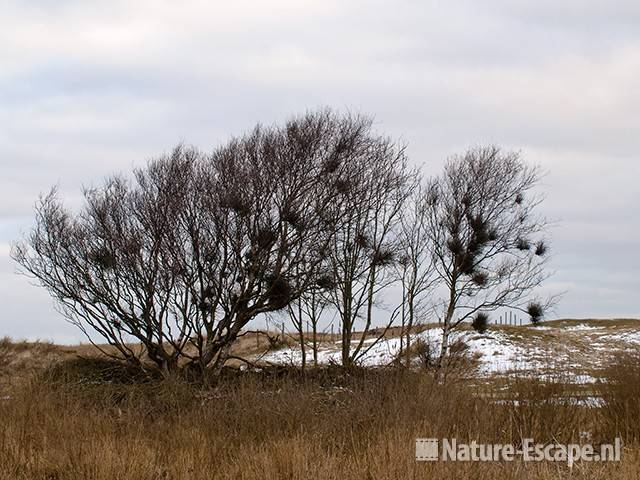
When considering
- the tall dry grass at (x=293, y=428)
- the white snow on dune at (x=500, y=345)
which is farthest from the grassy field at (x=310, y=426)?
the white snow on dune at (x=500, y=345)

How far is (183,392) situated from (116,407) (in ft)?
4.61

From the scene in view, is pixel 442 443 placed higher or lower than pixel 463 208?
lower

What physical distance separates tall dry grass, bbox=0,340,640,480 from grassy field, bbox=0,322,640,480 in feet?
0.08

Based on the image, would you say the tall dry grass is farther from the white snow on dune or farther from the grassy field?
the white snow on dune

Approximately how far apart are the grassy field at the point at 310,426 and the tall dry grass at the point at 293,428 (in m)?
0.03

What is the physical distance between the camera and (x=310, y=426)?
1428 centimetres

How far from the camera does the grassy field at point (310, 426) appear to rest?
37.0ft

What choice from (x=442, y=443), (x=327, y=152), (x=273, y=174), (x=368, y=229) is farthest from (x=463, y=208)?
(x=442, y=443)

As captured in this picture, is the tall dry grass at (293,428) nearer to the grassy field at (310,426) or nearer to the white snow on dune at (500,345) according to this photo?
the grassy field at (310,426)

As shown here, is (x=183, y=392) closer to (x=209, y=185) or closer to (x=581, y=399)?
(x=209, y=185)

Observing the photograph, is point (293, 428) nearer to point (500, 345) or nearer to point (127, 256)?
point (127, 256)

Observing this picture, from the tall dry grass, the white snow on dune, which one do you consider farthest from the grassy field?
the white snow on dune

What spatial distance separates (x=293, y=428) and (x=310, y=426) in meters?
0.29

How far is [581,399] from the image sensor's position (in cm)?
1409
